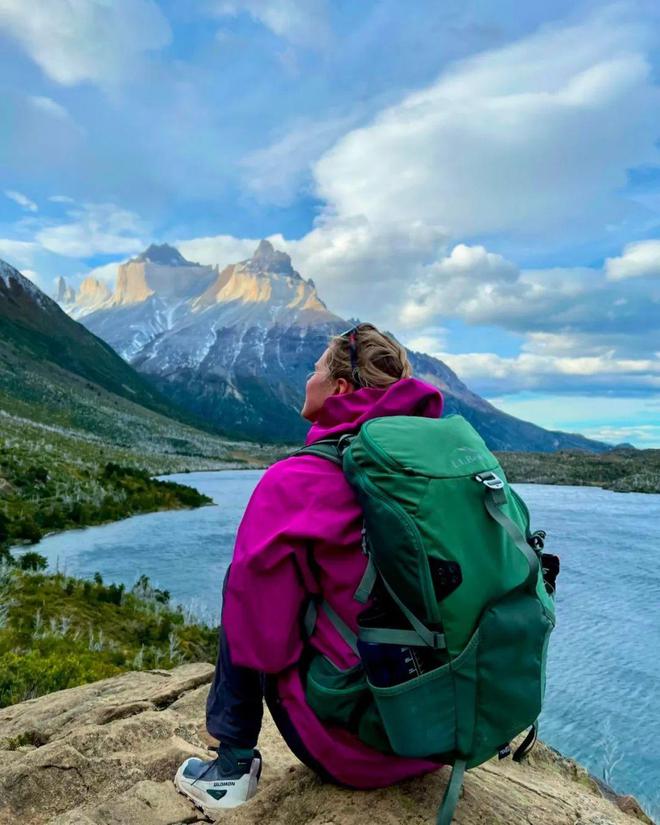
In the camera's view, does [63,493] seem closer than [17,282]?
Yes

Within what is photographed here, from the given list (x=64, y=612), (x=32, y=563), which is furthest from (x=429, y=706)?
(x=32, y=563)

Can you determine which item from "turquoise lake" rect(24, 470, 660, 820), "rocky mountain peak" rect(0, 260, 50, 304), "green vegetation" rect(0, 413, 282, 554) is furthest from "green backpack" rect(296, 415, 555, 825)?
"rocky mountain peak" rect(0, 260, 50, 304)

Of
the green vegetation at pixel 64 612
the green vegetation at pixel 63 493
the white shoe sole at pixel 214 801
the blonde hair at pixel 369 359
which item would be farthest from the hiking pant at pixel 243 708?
the green vegetation at pixel 63 493

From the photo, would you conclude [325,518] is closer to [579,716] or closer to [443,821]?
[443,821]

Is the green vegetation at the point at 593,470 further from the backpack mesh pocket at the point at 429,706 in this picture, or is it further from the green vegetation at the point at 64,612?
the backpack mesh pocket at the point at 429,706

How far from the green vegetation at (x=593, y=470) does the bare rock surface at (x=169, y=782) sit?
176 ft

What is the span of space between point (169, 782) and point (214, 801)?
0.56 meters

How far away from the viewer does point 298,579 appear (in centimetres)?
Answer: 315

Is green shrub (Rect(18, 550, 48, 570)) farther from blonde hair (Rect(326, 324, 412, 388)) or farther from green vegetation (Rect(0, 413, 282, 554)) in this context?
blonde hair (Rect(326, 324, 412, 388))

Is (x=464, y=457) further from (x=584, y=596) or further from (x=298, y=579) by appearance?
(x=584, y=596)

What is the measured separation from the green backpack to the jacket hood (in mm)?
367

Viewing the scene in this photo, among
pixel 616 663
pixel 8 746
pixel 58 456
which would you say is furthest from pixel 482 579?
pixel 58 456

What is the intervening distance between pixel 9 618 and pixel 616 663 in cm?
1057

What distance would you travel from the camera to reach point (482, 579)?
274 cm
